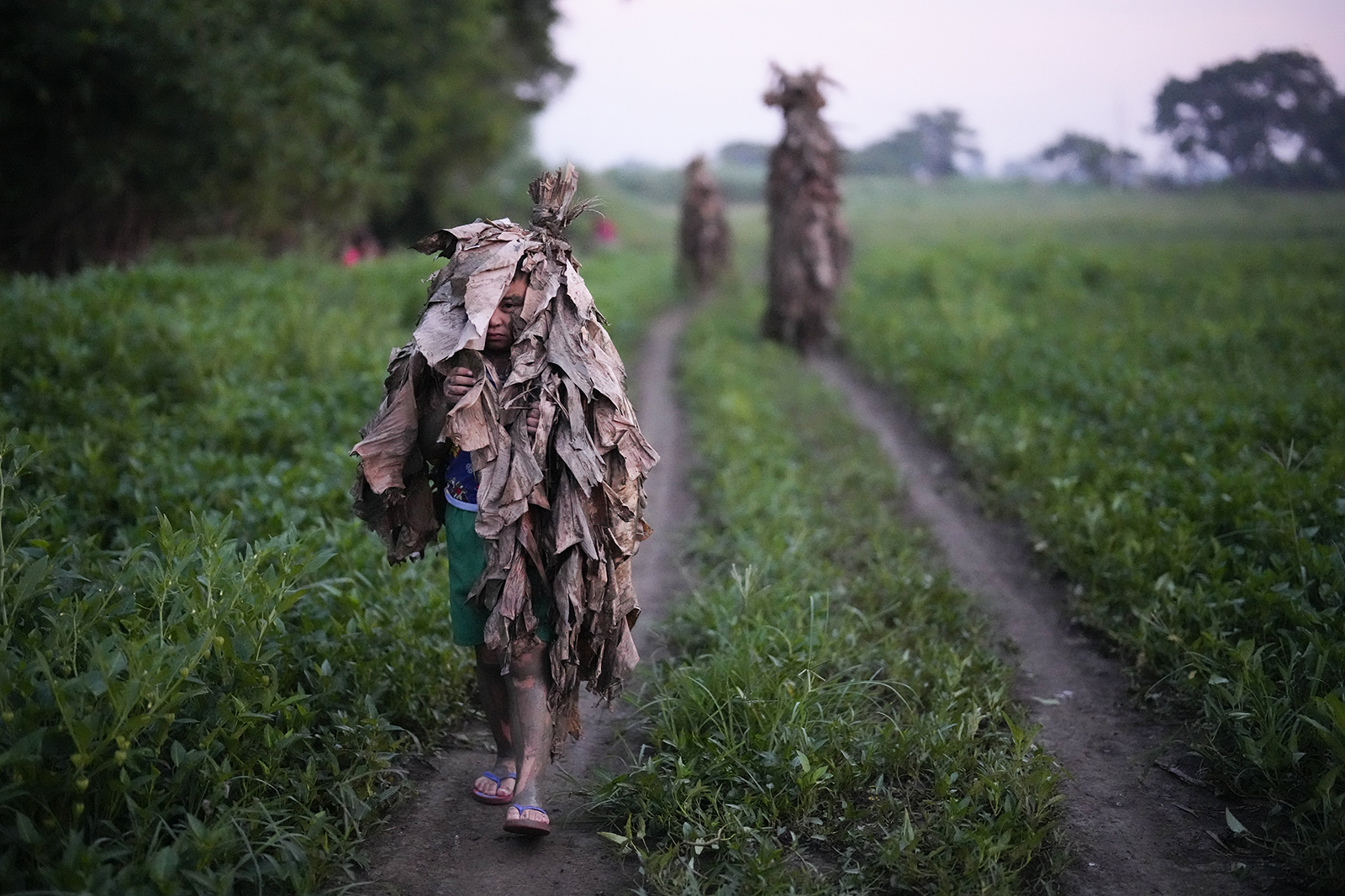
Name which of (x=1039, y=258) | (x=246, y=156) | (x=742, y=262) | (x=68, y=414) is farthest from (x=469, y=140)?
(x=68, y=414)

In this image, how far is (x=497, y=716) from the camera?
12.6 feet

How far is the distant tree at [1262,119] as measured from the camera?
974 cm

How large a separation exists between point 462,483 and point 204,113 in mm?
12020

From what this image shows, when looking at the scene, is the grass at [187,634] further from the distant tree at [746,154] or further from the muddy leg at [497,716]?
the distant tree at [746,154]

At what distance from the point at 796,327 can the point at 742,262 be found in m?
17.9

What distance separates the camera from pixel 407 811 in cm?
375

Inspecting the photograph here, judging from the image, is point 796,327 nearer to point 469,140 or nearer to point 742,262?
point 469,140

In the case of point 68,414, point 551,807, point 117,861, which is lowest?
point 551,807

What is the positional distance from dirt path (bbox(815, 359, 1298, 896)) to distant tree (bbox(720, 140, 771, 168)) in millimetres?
11342

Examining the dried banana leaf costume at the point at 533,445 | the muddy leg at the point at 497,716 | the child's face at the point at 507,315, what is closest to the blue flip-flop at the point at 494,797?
the muddy leg at the point at 497,716

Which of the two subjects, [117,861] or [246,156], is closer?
[117,861]

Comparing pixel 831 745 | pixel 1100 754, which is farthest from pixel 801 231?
pixel 831 745

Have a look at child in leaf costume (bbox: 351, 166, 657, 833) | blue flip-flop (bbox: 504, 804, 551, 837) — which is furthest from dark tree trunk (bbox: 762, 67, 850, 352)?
blue flip-flop (bbox: 504, 804, 551, 837)

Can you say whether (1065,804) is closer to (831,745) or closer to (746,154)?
(831,745)
